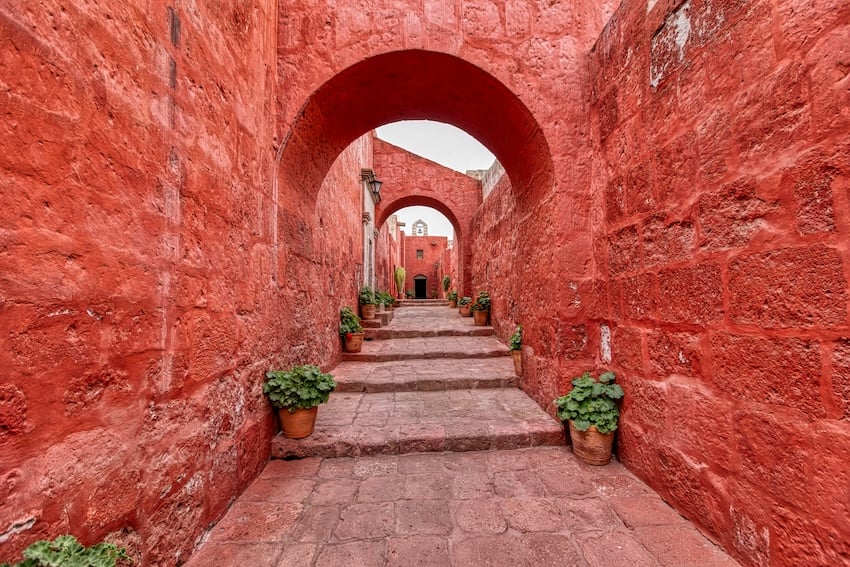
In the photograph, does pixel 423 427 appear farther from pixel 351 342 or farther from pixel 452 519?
pixel 351 342

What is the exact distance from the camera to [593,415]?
2.23 meters

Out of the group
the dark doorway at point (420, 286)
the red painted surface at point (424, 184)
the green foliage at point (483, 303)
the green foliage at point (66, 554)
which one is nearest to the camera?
the green foliage at point (66, 554)

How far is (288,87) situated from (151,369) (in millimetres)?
2151

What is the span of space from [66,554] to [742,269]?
8.18ft

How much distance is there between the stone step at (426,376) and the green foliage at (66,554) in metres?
2.54

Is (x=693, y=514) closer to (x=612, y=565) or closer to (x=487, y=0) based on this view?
(x=612, y=565)

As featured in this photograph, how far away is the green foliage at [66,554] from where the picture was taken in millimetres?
833

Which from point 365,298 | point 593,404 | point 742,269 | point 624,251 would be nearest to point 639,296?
point 624,251

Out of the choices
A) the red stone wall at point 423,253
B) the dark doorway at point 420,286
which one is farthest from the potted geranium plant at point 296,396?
the dark doorway at point 420,286

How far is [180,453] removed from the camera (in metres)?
1.45

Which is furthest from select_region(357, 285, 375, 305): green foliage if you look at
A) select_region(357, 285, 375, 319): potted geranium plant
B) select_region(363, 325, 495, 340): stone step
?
select_region(363, 325, 495, 340): stone step

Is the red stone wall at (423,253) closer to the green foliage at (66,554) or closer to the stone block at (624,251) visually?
the stone block at (624,251)

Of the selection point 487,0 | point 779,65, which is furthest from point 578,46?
point 779,65

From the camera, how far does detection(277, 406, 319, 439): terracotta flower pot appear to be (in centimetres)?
236
